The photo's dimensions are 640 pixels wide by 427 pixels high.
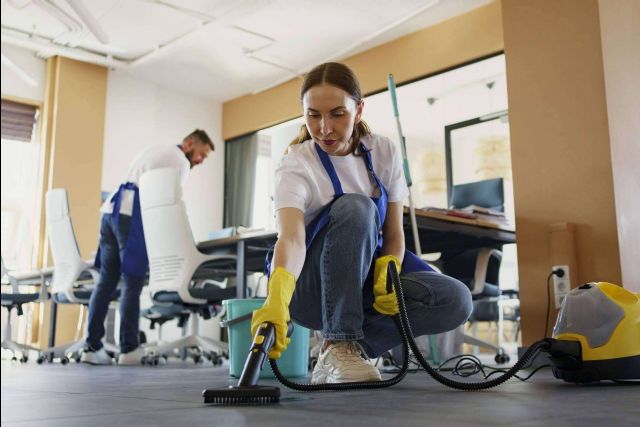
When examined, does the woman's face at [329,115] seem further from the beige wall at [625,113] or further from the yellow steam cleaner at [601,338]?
the beige wall at [625,113]

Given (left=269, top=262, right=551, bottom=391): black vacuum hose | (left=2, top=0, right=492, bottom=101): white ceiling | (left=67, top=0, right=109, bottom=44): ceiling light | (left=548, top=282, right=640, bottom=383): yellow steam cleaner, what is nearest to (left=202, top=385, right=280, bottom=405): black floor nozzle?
(left=269, top=262, right=551, bottom=391): black vacuum hose

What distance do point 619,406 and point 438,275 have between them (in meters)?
0.58


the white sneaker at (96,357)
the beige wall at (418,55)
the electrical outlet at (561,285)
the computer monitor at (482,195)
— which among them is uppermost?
the beige wall at (418,55)

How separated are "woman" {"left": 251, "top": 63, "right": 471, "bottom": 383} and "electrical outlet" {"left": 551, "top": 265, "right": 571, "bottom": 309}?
4.14ft

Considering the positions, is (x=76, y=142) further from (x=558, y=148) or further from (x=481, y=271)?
(x=558, y=148)

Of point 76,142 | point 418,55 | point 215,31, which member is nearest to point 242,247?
point 215,31

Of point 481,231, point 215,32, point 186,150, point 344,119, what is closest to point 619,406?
point 344,119

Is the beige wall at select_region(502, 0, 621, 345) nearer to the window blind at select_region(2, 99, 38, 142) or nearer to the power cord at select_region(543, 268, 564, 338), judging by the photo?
the power cord at select_region(543, 268, 564, 338)

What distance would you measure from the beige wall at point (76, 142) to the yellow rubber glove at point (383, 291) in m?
4.99

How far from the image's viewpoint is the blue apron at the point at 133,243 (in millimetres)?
3373

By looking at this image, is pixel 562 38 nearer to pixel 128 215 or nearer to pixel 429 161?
pixel 128 215

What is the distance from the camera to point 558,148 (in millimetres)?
2814

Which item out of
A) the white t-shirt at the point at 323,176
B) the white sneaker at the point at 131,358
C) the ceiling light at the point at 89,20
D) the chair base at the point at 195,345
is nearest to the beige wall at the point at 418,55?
the ceiling light at the point at 89,20

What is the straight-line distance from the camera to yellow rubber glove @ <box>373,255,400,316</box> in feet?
4.64
